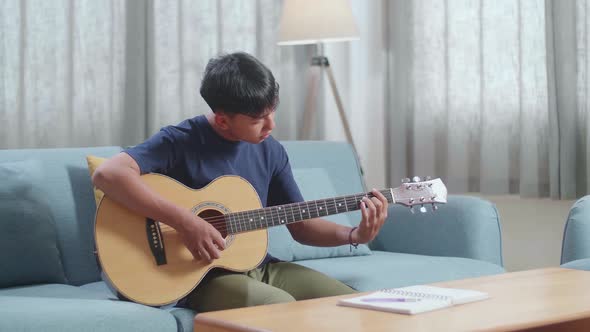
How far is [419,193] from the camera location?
2225 mm

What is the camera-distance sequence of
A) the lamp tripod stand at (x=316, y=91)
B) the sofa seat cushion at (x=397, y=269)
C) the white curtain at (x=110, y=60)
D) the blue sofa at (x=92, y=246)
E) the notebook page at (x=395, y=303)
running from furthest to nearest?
1. the lamp tripod stand at (x=316, y=91)
2. the white curtain at (x=110, y=60)
3. the sofa seat cushion at (x=397, y=269)
4. the blue sofa at (x=92, y=246)
5. the notebook page at (x=395, y=303)

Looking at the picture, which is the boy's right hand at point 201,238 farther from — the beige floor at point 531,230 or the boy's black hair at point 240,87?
the beige floor at point 531,230

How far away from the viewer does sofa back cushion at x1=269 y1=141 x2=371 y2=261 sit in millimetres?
2768

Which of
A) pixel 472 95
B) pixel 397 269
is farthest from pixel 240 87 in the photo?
pixel 472 95

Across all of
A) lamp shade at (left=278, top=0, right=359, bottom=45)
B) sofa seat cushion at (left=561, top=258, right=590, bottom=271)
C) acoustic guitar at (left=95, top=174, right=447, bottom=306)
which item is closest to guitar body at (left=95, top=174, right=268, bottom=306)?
acoustic guitar at (left=95, top=174, right=447, bottom=306)

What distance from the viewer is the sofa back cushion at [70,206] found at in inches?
95.6

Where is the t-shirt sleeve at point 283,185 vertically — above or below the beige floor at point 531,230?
above

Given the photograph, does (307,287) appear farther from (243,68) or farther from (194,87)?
(194,87)

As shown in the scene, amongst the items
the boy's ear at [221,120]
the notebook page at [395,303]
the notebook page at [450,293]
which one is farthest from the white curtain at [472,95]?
the notebook page at [395,303]

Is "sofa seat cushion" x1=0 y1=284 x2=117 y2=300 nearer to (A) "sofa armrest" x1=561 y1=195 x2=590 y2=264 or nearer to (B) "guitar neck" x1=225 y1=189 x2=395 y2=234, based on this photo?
(B) "guitar neck" x1=225 y1=189 x2=395 y2=234

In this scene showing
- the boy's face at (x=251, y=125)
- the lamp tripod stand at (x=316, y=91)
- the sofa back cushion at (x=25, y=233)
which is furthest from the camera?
the lamp tripod stand at (x=316, y=91)

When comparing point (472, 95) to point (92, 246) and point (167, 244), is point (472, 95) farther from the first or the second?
point (167, 244)

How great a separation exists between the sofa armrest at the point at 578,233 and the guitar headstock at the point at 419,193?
0.40 meters

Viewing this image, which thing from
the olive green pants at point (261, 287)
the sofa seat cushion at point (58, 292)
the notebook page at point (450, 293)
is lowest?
the sofa seat cushion at point (58, 292)
